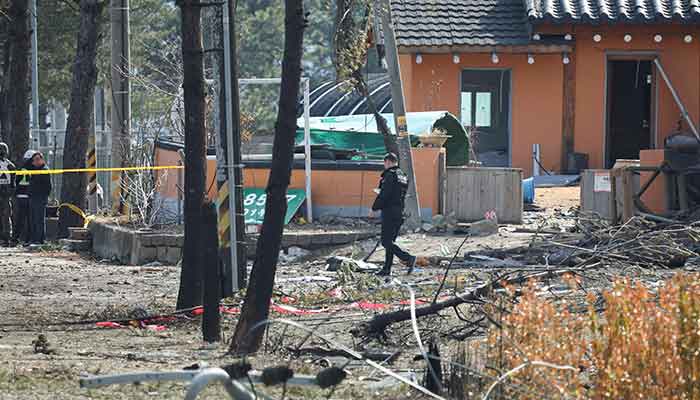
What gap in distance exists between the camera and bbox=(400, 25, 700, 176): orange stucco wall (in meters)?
26.9

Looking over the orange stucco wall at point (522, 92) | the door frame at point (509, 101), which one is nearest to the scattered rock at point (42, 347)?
the orange stucco wall at point (522, 92)

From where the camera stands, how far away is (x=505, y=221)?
20.3 metres

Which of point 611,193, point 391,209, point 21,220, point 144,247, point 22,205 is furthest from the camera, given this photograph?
point 21,220

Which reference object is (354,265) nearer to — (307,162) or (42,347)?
→ (307,162)

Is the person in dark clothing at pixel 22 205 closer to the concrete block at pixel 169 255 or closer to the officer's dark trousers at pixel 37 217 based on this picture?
the officer's dark trousers at pixel 37 217

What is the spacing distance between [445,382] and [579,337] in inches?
38.9

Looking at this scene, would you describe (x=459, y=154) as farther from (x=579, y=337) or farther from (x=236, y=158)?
(x=579, y=337)

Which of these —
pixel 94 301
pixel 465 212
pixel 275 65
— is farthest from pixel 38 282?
pixel 275 65

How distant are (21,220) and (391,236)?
8.79 meters

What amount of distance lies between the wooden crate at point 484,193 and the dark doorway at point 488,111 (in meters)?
6.95

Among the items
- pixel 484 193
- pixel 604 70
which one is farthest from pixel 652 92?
pixel 484 193

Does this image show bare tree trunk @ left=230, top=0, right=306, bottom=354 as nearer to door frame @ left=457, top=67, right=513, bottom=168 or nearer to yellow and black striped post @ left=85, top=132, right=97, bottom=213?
yellow and black striped post @ left=85, top=132, right=97, bottom=213

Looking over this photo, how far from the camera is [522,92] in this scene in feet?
88.8

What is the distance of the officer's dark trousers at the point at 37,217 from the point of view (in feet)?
72.8
